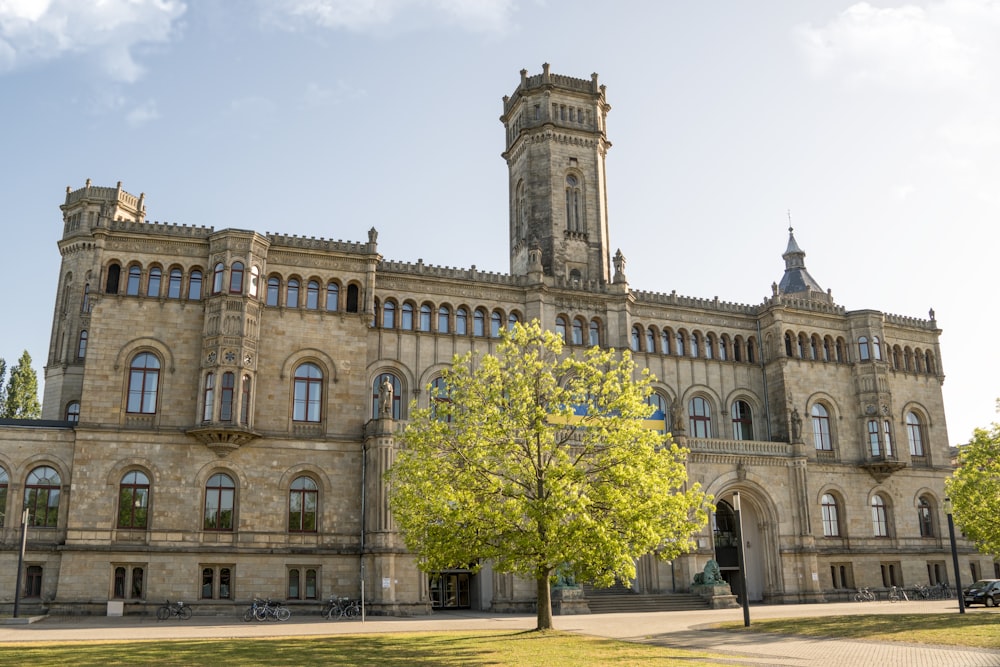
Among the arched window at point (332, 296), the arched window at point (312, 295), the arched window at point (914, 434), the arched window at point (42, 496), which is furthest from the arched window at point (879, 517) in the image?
the arched window at point (42, 496)

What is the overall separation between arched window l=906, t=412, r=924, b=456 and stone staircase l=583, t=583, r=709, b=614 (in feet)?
79.2

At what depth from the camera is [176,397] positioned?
43969 millimetres

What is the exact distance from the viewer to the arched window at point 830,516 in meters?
56.0

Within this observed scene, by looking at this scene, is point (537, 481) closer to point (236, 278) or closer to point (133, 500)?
point (133, 500)

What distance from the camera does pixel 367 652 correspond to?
2353 centimetres

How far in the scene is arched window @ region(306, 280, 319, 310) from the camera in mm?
47531

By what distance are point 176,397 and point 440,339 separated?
14.9 metres

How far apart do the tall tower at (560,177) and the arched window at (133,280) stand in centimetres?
2392

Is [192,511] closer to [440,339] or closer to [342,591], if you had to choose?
[342,591]

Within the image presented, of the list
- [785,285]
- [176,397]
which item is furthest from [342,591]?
[785,285]

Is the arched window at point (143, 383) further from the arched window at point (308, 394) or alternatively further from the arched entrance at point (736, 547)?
the arched entrance at point (736, 547)

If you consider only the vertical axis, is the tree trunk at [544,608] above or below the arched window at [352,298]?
below

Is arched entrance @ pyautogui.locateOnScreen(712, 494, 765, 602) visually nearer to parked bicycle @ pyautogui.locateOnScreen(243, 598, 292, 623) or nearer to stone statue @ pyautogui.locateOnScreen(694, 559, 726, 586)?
stone statue @ pyautogui.locateOnScreen(694, 559, 726, 586)

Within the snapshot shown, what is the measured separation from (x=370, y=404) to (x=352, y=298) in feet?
20.1
